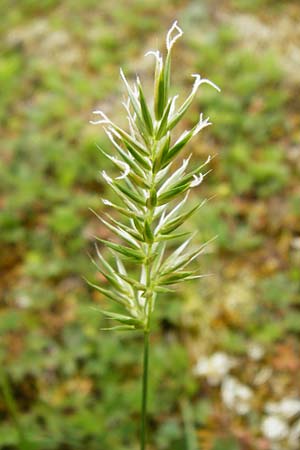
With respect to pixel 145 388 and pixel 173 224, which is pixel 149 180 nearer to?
pixel 173 224

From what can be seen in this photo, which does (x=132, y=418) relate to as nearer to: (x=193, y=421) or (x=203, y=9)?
(x=193, y=421)

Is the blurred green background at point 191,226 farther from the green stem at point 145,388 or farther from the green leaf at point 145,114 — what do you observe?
the green leaf at point 145,114

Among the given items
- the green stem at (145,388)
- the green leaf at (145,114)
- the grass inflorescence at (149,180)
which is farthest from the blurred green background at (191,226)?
the green leaf at (145,114)

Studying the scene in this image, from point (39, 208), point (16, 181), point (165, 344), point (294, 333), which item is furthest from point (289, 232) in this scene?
point (16, 181)

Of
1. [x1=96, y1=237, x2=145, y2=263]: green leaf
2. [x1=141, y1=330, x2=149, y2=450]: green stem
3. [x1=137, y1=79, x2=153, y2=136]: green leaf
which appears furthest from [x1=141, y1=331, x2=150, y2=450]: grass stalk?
[x1=137, y1=79, x2=153, y2=136]: green leaf

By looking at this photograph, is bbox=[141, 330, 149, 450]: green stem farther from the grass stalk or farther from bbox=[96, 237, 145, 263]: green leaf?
bbox=[96, 237, 145, 263]: green leaf

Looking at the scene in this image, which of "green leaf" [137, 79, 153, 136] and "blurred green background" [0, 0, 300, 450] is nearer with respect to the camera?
"green leaf" [137, 79, 153, 136]

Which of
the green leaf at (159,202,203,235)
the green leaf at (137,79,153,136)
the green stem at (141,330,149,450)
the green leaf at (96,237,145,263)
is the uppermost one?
the green leaf at (137,79,153,136)

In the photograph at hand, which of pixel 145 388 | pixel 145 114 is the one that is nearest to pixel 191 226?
pixel 145 388
